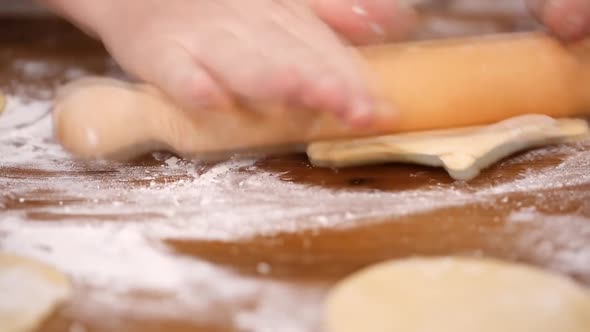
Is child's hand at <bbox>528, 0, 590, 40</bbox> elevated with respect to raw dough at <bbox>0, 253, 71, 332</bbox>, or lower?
elevated

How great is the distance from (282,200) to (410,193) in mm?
140

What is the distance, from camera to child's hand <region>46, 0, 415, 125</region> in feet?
2.23

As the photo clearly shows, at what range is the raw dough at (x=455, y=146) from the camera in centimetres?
74

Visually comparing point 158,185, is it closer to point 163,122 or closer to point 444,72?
point 163,122

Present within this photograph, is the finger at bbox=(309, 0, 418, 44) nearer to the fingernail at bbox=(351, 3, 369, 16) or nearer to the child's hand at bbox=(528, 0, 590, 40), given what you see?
the fingernail at bbox=(351, 3, 369, 16)

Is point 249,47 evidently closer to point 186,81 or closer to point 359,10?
point 186,81

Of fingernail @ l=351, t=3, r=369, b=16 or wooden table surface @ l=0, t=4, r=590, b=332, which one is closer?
wooden table surface @ l=0, t=4, r=590, b=332

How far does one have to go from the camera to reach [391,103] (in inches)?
31.0

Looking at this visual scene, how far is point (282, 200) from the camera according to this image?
0.70 metres

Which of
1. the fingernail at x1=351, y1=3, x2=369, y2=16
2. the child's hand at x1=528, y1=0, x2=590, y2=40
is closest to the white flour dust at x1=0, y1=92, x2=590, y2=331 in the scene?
the child's hand at x1=528, y1=0, x2=590, y2=40

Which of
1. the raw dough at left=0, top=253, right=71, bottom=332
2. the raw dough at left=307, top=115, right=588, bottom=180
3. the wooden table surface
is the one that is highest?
the raw dough at left=307, top=115, right=588, bottom=180

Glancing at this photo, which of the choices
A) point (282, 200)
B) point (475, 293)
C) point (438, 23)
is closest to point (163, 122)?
point (282, 200)

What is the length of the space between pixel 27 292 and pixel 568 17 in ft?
2.36

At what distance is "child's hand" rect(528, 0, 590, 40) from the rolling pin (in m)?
0.02
